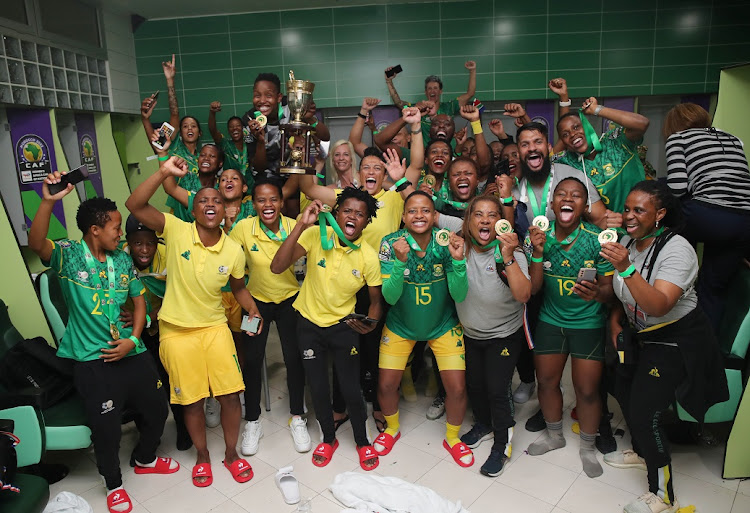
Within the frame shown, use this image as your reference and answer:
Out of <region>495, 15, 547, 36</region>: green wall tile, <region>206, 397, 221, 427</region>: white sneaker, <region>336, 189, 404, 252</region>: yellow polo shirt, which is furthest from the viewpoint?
<region>495, 15, 547, 36</region>: green wall tile

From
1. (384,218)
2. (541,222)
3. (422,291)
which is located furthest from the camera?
(384,218)

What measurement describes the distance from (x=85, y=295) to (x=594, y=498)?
283 cm

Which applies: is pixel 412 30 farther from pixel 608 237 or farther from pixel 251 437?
pixel 251 437

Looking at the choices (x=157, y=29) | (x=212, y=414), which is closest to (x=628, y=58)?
(x=157, y=29)

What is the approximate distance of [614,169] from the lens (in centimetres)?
344

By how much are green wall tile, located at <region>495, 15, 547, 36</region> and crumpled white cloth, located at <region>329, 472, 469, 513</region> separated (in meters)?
5.97

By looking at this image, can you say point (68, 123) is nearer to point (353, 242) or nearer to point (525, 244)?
point (353, 242)

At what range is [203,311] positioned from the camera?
2939mm

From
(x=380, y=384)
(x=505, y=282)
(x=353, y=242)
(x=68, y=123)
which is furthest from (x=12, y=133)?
(x=505, y=282)

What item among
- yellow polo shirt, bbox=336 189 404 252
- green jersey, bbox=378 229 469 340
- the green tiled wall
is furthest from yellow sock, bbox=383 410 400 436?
the green tiled wall

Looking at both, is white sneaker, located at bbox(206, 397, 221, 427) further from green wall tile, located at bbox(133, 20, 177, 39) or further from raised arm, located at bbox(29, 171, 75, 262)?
green wall tile, located at bbox(133, 20, 177, 39)

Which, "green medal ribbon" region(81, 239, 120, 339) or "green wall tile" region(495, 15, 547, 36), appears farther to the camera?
"green wall tile" region(495, 15, 547, 36)

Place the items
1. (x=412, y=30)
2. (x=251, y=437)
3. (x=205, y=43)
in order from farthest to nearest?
(x=205, y=43) < (x=412, y=30) < (x=251, y=437)

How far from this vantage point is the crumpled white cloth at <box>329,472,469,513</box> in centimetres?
270
